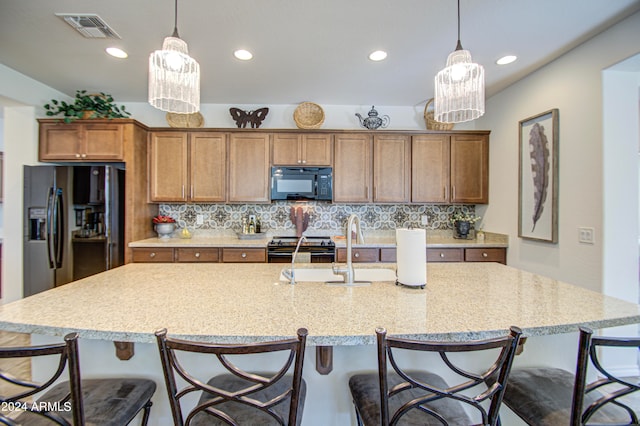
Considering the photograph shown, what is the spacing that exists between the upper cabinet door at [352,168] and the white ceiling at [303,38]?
584 mm

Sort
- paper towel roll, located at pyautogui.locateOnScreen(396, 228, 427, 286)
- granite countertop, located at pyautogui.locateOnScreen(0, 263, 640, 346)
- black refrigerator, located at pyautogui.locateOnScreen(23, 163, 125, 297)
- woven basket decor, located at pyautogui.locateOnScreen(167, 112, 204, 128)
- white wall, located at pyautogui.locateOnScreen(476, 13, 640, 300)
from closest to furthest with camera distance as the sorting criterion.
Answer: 1. granite countertop, located at pyautogui.locateOnScreen(0, 263, 640, 346)
2. paper towel roll, located at pyautogui.locateOnScreen(396, 228, 427, 286)
3. white wall, located at pyautogui.locateOnScreen(476, 13, 640, 300)
4. black refrigerator, located at pyautogui.locateOnScreen(23, 163, 125, 297)
5. woven basket decor, located at pyautogui.locateOnScreen(167, 112, 204, 128)

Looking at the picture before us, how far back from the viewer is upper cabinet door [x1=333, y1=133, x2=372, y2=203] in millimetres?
3506

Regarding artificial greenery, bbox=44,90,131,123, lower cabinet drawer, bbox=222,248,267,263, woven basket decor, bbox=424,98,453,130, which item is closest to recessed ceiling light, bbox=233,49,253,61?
artificial greenery, bbox=44,90,131,123

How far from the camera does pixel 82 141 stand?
10.3ft

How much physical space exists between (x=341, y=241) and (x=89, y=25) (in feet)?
9.46

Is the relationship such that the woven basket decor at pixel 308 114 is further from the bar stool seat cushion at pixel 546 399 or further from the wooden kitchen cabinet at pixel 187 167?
the bar stool seat cushion at pixel 546 399

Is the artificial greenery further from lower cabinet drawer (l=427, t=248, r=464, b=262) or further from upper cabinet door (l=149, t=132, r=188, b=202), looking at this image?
lower cabinet drawer (l=427, t=248, r=464, b=262)

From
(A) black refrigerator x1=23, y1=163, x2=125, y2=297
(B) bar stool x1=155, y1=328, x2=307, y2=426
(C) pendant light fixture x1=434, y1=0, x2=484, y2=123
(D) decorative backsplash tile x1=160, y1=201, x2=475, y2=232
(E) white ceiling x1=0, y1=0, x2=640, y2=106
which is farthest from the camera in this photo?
(D) decorative backsplash tile x1=160, y1=201, x2=475, y2=232

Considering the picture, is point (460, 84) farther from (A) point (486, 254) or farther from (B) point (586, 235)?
(A) point (486, 254)

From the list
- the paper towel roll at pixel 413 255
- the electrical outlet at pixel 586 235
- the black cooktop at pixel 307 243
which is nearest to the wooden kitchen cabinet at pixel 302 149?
the black cooktop at pixel 307 243

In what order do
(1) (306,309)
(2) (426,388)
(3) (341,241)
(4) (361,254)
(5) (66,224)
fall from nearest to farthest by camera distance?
1. (2) (426,388)
2. (1) (306,309)
3. (5) (66,224)
4. (4) (361,254)
5. (3) (341,241)

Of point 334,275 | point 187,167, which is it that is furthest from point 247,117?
point 334,275

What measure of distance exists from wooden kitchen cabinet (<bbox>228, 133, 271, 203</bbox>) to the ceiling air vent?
1450mm

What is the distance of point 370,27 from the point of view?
84.3 inches
